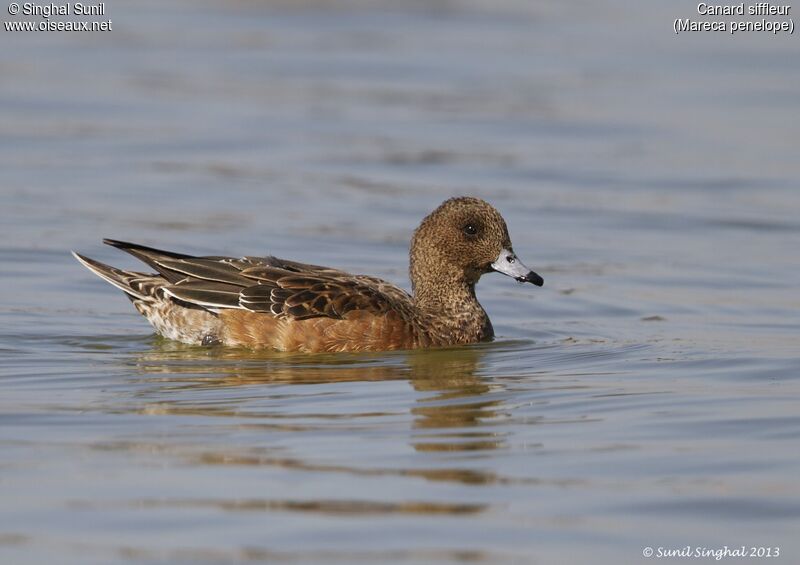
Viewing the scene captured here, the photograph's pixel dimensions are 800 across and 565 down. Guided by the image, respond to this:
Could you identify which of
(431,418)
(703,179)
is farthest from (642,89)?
(431,418)

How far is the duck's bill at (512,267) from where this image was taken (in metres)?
9.83

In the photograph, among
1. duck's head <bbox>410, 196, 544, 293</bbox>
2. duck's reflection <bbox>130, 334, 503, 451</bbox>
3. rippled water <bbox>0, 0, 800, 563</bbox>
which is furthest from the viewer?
duck's head <bbox>410, 196, 544, 293</bbox>

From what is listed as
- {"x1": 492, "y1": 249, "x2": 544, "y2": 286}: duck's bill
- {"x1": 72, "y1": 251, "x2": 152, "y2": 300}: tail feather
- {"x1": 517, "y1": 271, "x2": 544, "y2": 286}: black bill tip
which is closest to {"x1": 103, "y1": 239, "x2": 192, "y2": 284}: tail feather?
{"x1": 72, "y1": 251, "x2": 152, "y2": 300}: tail feather

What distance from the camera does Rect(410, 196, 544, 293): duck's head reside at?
32.7 ft

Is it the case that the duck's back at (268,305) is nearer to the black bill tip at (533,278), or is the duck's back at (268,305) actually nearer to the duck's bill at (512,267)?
the duck's bill at (512,267)

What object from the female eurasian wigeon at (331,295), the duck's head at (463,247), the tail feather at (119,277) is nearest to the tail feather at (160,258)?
the female eurasian wigeon at (331,295)

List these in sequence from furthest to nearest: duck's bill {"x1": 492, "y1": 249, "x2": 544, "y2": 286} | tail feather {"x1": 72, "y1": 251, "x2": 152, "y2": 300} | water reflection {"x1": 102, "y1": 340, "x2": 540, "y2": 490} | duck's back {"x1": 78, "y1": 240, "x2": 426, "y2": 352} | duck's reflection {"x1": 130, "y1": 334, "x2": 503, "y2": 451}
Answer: tail feather {"x1": 72, "y1": 251, "x2": 152, "y2": 300}, duck's bill {"x1": 492, "y1": 249, "x2": 544, "y2": 286}, duck's back {"x1": 78, "y1": 240, "x2": 426, "y2": 352}, duck's reflection {"x1": 130, "y1": 334, "x2": 503, "y2": 451}, water reflection {"x1": 102, "y1": 340, "x2": 540, "y2": 490}

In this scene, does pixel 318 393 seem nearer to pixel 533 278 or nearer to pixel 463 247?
pixel 533 278

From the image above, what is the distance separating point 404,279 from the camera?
12.2m

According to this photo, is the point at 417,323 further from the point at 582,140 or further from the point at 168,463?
the point at 582,140

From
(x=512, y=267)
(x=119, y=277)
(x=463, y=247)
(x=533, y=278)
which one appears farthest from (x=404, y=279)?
(x=119, y=277)

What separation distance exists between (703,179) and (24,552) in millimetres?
10203

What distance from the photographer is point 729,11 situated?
2070cm

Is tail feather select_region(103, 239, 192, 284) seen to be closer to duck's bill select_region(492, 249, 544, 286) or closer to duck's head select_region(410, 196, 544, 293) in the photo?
duck's head select_region(410, 196, 544, 293)
